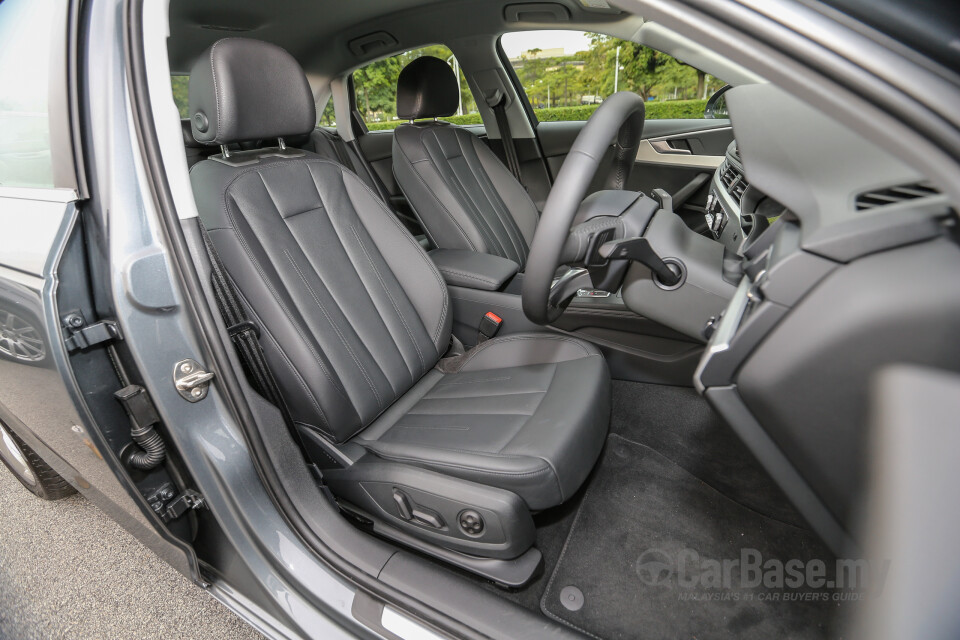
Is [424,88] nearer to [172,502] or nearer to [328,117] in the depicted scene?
[328,117]

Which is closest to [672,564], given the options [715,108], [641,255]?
[641,255]

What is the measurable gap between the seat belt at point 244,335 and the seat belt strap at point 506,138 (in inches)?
82.3

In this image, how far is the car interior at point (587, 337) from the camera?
1.96 feet

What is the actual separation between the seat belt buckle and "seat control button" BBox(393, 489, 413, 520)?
802 millimetres

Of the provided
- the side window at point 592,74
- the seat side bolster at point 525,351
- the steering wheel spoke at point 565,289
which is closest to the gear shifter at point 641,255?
the steering wheel spoke at point 565,289

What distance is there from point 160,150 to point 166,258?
18 cm

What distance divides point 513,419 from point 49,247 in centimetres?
Answer: 93

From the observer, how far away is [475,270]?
6.17 feet

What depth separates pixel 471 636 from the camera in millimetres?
880

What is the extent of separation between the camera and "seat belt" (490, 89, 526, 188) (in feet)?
9.52

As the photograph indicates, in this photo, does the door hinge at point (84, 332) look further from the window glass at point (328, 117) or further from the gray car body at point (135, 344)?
the window glass at point (328, 117)

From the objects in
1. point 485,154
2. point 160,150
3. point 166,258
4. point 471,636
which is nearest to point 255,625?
point 471,636

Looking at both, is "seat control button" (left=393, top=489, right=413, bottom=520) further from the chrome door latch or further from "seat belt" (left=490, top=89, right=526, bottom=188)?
"seat belt" (left=490, top=89, right=526, bottom=188)

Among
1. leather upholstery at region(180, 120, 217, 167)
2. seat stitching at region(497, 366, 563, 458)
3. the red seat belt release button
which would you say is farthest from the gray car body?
the red seat belt release button
